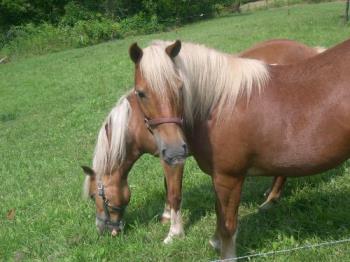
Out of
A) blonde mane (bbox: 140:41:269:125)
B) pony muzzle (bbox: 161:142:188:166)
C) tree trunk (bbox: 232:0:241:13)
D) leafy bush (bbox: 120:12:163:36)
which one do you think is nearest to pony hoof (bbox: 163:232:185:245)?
blonde mane (bbox: 140:41:269:125)

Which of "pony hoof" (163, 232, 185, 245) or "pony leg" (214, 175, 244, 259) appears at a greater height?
"pony leg" (214, 175, 244, 259)

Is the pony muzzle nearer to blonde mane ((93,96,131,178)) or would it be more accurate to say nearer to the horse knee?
blonde mane ((93,96,131,178))

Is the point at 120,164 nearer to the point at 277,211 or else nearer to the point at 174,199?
the point at 174,199

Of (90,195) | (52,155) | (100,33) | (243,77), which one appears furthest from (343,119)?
(100,33)

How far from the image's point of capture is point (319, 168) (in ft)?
9.78

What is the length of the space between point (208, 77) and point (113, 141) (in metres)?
1.22

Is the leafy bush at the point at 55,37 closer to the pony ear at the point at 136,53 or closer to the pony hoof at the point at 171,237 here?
the pony hoof at the point at 171,237

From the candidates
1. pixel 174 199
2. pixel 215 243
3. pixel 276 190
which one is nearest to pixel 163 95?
pixel 215 243

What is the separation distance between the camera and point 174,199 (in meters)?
4.04

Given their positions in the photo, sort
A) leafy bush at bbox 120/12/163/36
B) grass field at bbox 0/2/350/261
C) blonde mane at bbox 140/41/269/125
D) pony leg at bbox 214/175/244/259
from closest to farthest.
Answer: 1. blonde mane at bbox 140/41/269/125
2. pony leg at bbox 214/175/244/259
3. grass field at bbox 0/2/350/261
4. leafy bush at bbox 120/12/163/36

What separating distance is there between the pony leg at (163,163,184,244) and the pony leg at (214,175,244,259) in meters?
0.76

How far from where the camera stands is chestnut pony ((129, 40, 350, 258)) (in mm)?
2787

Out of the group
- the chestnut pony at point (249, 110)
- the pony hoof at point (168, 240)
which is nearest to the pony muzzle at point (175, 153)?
the chestnut pony at point (249, 110)

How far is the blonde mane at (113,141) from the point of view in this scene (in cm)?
385
